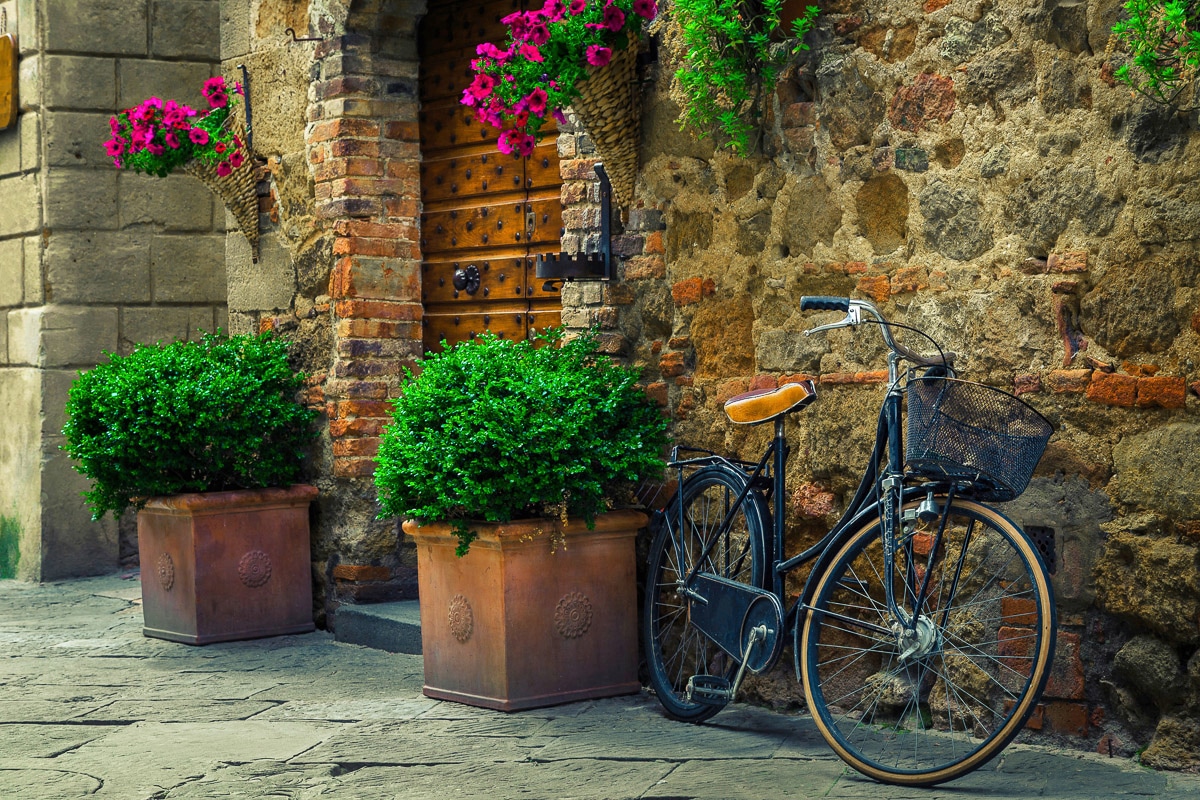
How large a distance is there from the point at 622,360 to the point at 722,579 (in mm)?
1044

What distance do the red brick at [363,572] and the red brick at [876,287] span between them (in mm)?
2686

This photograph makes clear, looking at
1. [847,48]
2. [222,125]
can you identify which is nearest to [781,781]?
[847,48]

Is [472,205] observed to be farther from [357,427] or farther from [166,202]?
[166,202]

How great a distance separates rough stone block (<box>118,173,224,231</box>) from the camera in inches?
316

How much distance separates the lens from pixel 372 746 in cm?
431

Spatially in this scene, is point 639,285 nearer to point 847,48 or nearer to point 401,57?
point 847,48

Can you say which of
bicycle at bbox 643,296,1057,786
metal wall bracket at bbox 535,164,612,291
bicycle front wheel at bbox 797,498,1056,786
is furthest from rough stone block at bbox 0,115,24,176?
bicycle front wheel at bbox 797,498,1056,786

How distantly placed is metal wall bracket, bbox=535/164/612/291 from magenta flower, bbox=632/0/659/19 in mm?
586

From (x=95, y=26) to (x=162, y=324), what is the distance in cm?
161

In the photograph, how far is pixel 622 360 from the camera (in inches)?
202

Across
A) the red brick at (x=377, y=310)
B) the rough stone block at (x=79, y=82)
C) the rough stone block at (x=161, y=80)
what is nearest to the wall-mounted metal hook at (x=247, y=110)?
the red brick at (x=377, y=310)

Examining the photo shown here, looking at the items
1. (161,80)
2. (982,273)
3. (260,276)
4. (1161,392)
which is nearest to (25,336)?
(161,80)

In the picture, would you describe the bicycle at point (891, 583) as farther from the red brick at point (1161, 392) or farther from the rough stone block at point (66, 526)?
the rough stone block at point (66, 526)

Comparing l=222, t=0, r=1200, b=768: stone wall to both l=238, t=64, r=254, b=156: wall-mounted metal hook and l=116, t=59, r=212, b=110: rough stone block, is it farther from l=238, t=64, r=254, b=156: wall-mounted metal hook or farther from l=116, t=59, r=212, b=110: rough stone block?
l=116, t=59, r=212, b=110: rough stone block
